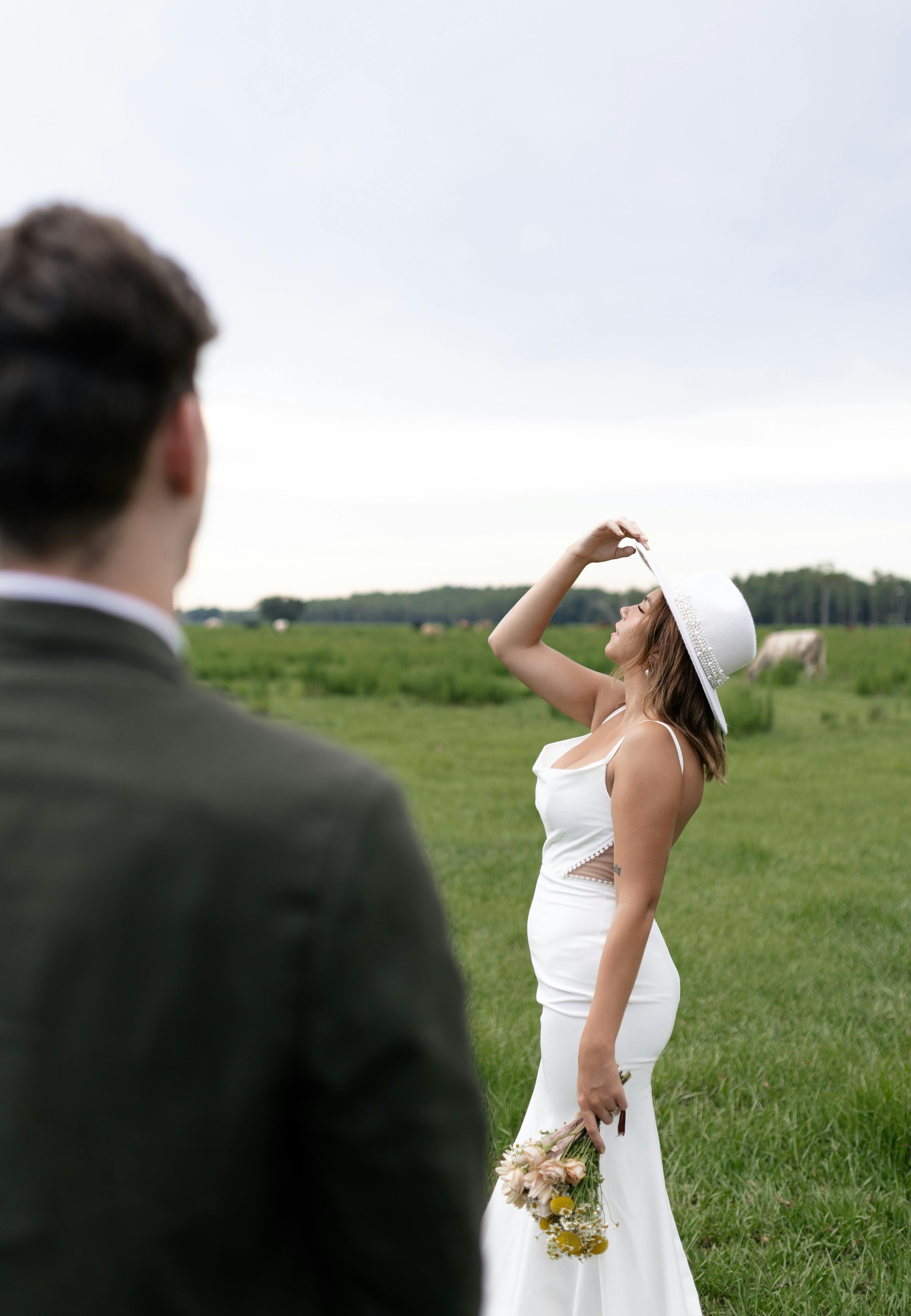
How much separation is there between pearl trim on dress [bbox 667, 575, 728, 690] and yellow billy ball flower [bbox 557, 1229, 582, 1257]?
1220 millimetres

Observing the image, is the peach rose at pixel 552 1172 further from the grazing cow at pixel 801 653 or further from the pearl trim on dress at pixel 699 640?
the grazing cow at pixel 801 653

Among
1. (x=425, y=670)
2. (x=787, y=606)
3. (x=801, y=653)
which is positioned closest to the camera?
(x=425, y=670)

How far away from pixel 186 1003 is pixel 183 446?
466mm

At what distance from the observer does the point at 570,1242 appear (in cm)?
200

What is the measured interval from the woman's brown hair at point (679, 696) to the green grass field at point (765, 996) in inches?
64.0

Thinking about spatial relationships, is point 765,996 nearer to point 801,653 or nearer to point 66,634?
point 66,634

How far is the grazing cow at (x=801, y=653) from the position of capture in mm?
25750

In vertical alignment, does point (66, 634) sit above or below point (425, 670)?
above

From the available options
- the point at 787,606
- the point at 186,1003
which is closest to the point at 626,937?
the point at 186,1003

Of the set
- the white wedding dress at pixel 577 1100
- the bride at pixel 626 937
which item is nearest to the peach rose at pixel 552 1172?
the bride at pixel 626 937

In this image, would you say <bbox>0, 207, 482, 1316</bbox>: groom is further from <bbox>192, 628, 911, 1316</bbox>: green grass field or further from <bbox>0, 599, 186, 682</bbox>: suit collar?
<bbox>192, 628, 911, 1316</bbox>: green grass field

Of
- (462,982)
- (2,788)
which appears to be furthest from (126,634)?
(462,982)

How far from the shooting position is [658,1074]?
3898 mm

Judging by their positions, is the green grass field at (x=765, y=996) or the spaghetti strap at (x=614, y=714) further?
the green grass field at (x=765, y=996)
